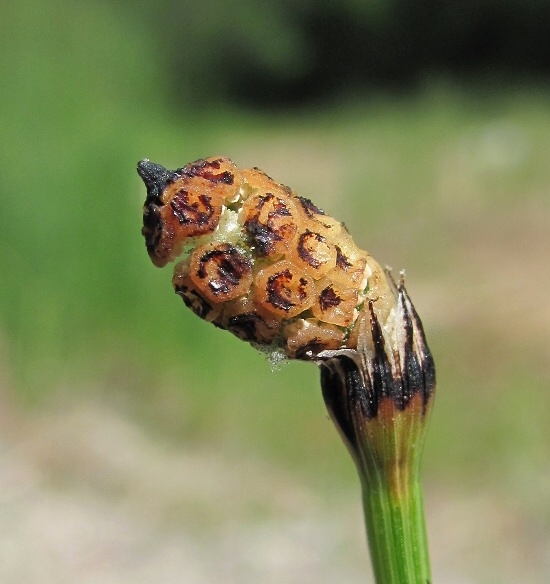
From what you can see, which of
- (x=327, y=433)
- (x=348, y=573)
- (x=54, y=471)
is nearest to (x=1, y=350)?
(x=54, y=471)

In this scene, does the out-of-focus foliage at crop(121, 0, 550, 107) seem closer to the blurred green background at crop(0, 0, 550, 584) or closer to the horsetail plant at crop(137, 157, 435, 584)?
the blurred green background at crop(0, 0, 550, 584)

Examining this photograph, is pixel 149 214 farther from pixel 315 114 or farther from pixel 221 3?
pixel 221 3

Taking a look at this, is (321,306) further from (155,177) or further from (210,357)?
(210,357)

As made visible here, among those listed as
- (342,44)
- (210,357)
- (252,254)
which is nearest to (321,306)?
(252,254)

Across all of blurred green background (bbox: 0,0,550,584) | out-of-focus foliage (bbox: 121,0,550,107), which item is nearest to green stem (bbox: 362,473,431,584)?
blurred green background (bbox: 0,0,550,584)

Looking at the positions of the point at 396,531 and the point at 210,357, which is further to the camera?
the point at 210,357

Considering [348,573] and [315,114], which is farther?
[315,114]
